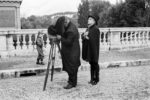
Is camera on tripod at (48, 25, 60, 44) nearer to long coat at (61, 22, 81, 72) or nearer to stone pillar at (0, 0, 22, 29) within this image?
long coat at (61, 22, 81, 72)

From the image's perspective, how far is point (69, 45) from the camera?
21.4ft

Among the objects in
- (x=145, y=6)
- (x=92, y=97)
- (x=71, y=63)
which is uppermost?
(x=145, y=6)

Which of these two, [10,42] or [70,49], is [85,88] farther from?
[10,42]

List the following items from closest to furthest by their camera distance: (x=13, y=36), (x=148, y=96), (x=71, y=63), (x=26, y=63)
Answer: (x=148, y=96)
(x=71, y=63)
(x=26, y=63)
(x=13, y=36)

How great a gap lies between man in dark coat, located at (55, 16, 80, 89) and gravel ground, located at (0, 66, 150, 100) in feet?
1.46

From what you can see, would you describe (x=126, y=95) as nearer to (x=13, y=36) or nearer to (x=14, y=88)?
(x=14, y=88)

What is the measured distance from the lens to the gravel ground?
19.3 ft

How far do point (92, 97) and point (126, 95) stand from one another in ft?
2.39

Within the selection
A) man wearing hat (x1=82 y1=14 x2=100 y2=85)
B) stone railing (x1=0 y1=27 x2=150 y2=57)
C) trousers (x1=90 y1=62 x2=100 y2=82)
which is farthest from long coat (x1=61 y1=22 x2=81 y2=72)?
stone railing (x1=0 y1=27 x2=150 y2=57)

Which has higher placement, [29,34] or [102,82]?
[29,34]

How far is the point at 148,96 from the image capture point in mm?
5828

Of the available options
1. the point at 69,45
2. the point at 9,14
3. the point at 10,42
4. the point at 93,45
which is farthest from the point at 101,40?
the point at 9,14

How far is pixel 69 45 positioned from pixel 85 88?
3.53ft

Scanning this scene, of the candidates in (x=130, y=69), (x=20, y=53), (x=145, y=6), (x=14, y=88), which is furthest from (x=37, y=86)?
(x=145, y=6)
